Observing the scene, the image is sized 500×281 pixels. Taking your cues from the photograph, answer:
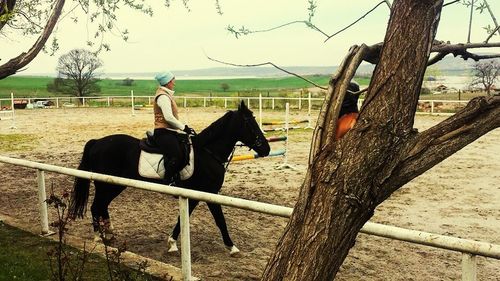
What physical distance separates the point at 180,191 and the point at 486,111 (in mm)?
3209

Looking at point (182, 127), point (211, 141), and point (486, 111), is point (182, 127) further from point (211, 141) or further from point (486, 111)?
point (486, 111)

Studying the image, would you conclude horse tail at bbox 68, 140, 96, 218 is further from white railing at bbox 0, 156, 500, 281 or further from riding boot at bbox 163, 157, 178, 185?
riding boot at bbox 163, 157, 178, 185

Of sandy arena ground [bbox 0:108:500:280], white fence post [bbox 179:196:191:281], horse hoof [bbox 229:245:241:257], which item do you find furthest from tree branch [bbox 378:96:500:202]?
horse hoof [bbox 229:245:241:257]

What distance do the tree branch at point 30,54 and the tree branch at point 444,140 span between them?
699 cm

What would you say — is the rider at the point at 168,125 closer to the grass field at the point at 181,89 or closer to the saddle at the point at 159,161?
the saddle at the point at 159,161

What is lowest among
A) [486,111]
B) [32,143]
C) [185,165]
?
[32,143]

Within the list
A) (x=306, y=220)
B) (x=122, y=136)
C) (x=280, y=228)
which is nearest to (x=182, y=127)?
(x=122, y=136)

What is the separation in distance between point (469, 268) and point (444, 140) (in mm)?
1080

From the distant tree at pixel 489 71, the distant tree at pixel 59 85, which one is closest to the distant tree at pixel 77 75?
the distant tree at pixel 59 85

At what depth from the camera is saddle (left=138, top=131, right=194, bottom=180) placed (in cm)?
655

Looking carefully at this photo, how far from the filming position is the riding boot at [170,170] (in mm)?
6462

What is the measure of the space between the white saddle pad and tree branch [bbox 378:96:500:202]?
4.67m

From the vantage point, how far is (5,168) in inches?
516

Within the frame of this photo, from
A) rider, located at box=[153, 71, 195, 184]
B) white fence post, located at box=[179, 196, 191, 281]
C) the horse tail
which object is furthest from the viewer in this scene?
the horse tail
